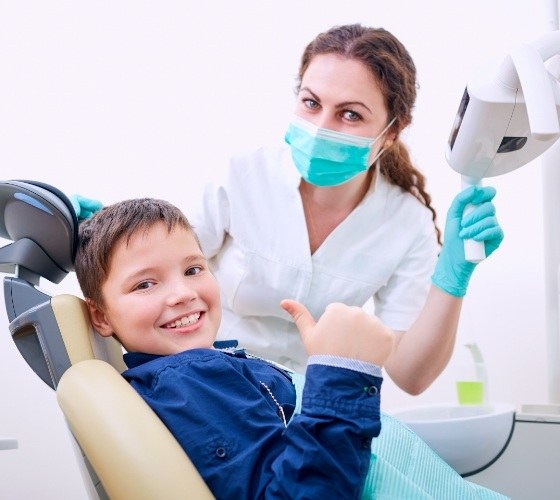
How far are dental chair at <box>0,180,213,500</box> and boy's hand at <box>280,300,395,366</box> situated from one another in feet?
0.77

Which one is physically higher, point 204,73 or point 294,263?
point 204,73

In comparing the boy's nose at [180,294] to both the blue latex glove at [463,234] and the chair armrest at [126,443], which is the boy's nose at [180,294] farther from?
the blue latex glove at [463,234]

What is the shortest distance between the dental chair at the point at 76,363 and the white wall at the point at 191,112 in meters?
1.31

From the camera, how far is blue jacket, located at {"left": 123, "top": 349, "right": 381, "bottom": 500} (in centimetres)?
94

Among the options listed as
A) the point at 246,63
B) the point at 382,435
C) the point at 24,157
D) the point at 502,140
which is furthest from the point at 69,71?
the point at 382,435

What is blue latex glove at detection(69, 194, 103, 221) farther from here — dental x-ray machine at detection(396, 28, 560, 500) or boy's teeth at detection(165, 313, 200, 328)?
dental x-ray machine at detection(396, 28, 560, 500)

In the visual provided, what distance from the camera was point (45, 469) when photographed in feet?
8.27

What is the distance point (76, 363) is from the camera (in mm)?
1107

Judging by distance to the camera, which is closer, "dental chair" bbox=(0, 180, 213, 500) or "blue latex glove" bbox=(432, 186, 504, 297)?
"dental chair" bbox=(0, 180, 213, 500)

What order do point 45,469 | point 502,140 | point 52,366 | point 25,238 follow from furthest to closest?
point 45,469 < point 502,140 < point 25,238 < point 52,366

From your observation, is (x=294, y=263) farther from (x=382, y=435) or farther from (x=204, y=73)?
(x=204, y=73)

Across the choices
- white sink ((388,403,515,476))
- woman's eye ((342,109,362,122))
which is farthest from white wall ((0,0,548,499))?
white sink ((388,403,515,476))

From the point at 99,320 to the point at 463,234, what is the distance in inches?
33.2

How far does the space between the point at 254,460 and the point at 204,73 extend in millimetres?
1900
